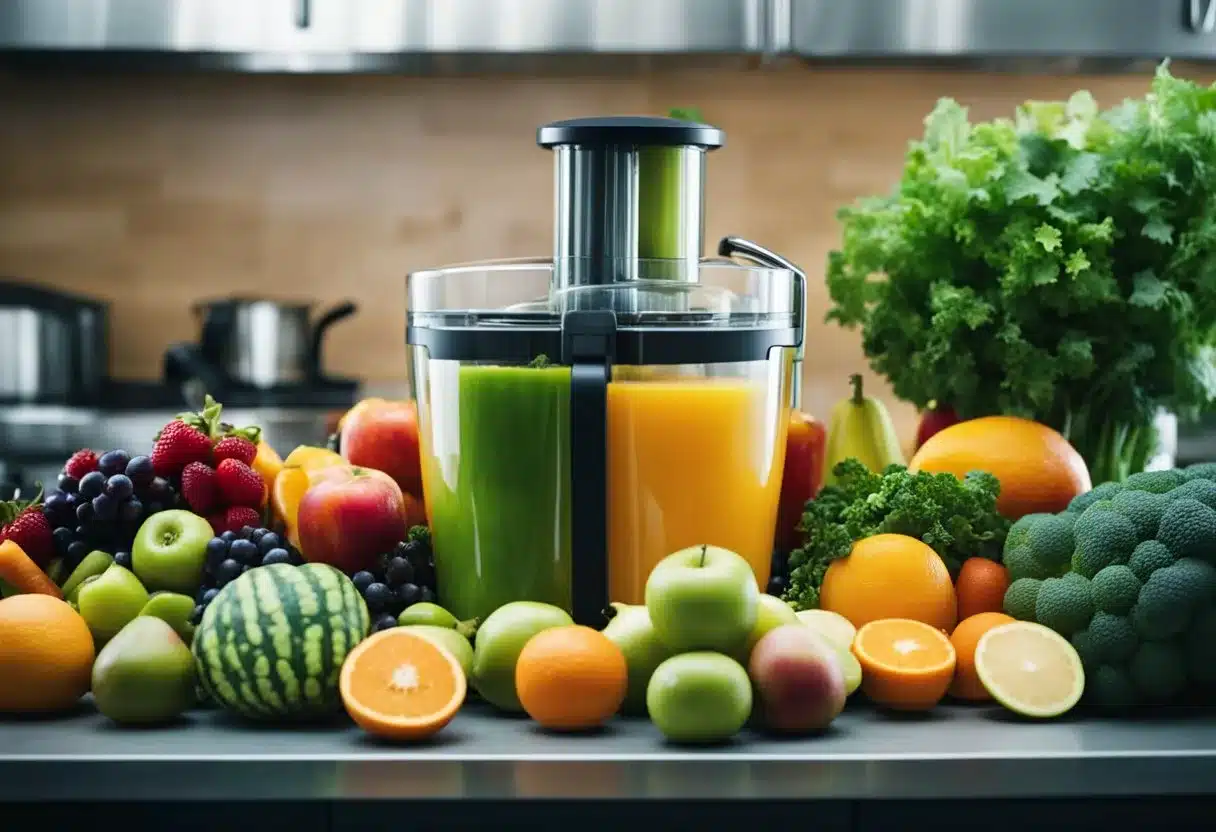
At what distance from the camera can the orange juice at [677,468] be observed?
1038 mm

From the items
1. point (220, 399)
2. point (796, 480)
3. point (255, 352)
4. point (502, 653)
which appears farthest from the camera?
point (255, 352)

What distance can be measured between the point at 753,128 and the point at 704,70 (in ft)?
0.59

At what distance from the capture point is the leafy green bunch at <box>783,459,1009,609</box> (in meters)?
1.07

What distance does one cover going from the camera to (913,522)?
42.3 inches

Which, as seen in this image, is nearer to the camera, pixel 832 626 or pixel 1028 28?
pixel 832 626

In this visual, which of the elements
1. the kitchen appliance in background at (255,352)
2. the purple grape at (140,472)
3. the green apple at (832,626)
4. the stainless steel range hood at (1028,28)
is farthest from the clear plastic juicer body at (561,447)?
the stainless steel range hood at (1028,28)

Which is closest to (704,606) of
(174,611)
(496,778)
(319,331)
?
(496,778)

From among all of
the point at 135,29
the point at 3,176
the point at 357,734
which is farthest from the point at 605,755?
the point at 3,176

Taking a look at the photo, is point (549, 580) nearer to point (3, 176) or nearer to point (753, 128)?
point (753, 128)

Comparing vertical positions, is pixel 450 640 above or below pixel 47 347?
below

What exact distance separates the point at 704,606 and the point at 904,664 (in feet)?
0.52

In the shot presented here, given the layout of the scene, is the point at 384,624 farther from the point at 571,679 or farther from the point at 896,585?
the point at 896,585

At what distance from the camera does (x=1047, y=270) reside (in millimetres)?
1305

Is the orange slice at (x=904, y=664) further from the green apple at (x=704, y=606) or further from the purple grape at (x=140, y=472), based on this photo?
the purple grape at (x=140, y=472)
